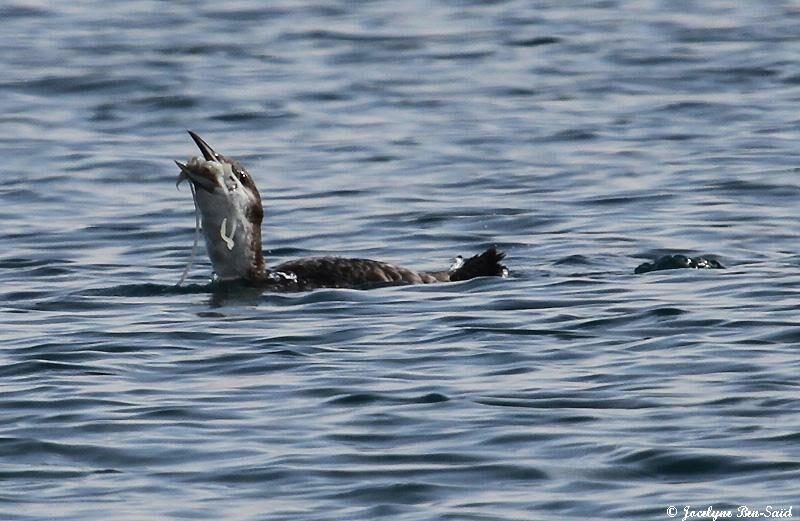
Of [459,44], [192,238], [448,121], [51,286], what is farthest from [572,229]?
[459,44]

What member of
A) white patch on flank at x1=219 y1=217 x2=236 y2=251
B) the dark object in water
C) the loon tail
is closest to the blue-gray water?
the loon tail

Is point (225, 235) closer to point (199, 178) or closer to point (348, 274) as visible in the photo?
point (199, 178)

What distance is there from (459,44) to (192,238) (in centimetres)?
1039

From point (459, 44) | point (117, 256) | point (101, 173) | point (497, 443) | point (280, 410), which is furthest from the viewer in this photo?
point (459, 44)

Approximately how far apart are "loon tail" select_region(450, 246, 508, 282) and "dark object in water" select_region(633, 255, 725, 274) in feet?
3.02

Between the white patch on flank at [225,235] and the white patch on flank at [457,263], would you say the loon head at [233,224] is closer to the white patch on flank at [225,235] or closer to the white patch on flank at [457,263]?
the white patch on flank at [225,235]

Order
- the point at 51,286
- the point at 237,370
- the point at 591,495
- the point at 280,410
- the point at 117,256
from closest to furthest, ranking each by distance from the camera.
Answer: the point at 591,495 → the point at 280,410 → the point at 237,370 → the point at 51,286 → the point at 117,256

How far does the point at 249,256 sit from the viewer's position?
49.6 ft

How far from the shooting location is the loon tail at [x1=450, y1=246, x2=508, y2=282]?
14625mm

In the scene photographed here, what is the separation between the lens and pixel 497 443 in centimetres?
993

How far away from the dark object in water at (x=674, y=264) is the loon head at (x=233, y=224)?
251 centimetres

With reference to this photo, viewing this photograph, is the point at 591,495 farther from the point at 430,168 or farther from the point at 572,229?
the point at 430,168

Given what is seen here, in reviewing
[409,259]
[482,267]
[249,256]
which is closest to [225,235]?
[249,256]

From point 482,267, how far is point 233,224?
66.3 inches
